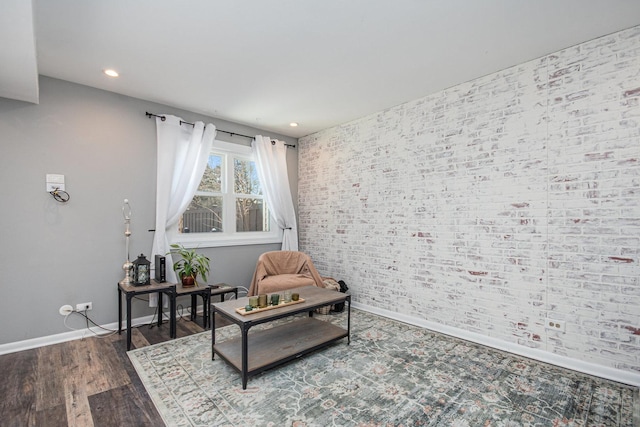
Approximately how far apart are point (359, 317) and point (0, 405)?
326cm

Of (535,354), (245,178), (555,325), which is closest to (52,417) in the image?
(245,178)

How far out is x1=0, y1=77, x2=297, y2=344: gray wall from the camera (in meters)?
2.90

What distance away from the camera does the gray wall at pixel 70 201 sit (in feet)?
9.52

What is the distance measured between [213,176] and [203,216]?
1.97 ft

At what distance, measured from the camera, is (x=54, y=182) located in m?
3.09

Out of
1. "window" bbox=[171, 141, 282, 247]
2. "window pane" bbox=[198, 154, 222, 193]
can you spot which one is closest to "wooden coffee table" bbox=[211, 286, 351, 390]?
"window" bbox=[171, 141, 282, 247]

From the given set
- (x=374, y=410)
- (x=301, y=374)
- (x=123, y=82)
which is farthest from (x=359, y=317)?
(x=123, y=82)

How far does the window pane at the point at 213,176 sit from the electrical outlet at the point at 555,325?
413cm

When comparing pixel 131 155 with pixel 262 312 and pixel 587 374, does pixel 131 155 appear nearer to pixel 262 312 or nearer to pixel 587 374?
pixel 262 312

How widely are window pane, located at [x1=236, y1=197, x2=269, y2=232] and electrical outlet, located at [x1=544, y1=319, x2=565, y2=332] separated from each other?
3.79 metres

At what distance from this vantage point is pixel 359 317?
391 centimetres

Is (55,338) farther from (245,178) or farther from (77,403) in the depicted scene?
(245,178)

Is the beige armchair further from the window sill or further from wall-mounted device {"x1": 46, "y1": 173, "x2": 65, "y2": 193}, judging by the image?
Result: wall-mounted device {"x1": 46, "y1": 173, "x2": 65, "y2": 193}

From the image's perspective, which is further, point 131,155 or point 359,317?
point 359,317
